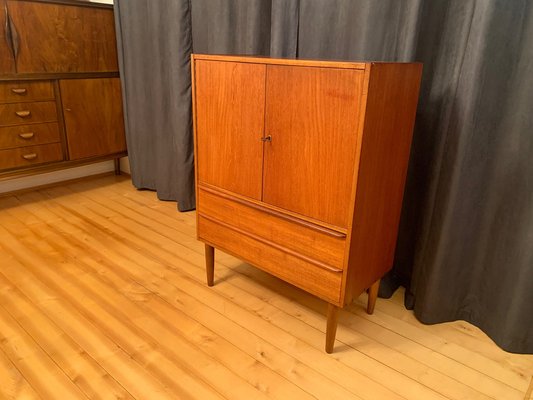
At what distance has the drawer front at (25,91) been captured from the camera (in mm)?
2268

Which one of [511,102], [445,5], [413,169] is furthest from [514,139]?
[445,5]

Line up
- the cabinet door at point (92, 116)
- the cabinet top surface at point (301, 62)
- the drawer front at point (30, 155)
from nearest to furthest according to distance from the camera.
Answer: the cabinet top surface at point (301, 62) < the drawer front at point (30, 155) < the cabinet door at point (92, 116)

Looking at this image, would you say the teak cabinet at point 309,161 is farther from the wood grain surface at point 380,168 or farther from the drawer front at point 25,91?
the drawer front at point 25,91

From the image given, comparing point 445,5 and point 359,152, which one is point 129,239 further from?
point 445,5

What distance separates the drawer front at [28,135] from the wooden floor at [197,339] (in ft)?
2.00

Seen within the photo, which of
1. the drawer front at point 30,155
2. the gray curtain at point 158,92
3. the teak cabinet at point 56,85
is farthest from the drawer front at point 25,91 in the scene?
the gray curtain at point 158,92

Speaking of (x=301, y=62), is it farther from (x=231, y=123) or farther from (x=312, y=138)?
(x=231, y=123)

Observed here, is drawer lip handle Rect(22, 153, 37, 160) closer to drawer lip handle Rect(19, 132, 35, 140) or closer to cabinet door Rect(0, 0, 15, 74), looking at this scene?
drawer lip handle Rect(19, 132, 35, 140)

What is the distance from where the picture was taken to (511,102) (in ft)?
4.45

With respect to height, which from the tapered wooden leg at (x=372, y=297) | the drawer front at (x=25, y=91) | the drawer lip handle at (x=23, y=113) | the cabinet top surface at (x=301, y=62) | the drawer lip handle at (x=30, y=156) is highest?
the cabinet top surface at (x=301, y=62)

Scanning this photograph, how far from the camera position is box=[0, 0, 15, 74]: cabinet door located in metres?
2.16

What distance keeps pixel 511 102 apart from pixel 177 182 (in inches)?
75.1

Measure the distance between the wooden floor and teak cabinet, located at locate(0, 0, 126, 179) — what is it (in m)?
0.65

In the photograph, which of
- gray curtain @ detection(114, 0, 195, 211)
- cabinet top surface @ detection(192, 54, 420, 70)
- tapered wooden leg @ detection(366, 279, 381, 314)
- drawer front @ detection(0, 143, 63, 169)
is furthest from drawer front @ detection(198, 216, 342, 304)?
drawer front @ detection(0, 143, 63, 169)
